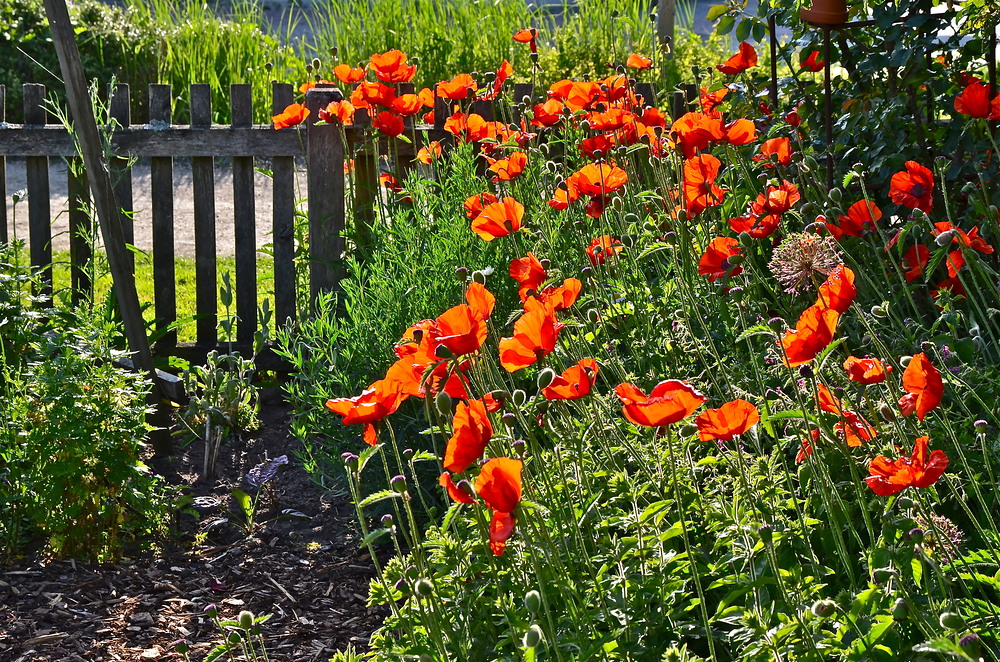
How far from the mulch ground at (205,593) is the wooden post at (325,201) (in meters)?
1.48

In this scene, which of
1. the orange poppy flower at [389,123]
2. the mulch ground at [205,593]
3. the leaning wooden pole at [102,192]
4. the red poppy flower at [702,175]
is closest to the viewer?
the mulch ground at [205,593]

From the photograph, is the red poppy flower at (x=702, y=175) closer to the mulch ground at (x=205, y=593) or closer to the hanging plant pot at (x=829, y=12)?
the hanging plant pot at (x=829, y=12)

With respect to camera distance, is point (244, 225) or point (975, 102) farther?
point (244, 225)

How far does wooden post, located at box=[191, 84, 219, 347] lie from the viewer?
196 inches

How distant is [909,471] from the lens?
1557 millimetres

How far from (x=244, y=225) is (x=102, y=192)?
1160mm

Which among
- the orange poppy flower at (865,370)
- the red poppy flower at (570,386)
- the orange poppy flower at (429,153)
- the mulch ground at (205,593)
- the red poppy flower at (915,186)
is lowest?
the mulch ground at (205,593)

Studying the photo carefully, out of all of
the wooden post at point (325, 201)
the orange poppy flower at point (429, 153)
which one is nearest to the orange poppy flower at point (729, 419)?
the orange poppy flower at point (429, 153)

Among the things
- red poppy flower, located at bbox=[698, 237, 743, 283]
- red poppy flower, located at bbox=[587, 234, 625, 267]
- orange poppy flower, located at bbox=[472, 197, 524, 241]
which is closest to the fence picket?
red poppy flower, located at bbox=[587, 234, 625, 267]

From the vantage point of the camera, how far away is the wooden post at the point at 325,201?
4922mm

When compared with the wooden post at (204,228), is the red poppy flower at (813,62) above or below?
above

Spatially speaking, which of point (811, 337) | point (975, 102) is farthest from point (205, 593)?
point (975, 102)

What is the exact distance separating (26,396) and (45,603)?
717 mm

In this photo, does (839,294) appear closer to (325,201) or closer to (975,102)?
(975,102)
